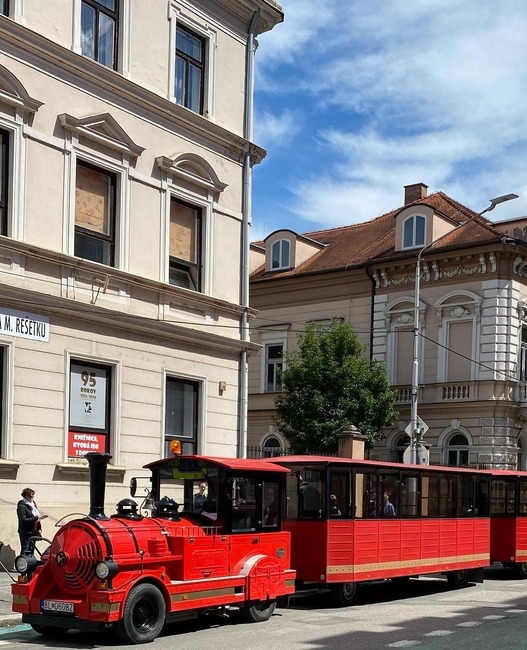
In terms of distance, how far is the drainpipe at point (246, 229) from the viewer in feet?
73.0

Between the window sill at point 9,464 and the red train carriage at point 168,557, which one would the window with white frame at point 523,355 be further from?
the red train carriage at point 168,557

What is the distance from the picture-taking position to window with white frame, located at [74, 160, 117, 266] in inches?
723

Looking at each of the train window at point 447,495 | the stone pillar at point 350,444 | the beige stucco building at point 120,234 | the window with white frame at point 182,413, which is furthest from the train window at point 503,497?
the window with white frame at point 182,413

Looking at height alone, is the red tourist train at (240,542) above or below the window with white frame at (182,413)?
below

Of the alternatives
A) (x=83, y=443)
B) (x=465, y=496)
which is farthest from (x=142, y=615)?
(x=465, y=496)

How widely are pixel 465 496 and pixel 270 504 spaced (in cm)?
722

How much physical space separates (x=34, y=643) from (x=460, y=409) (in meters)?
24.4

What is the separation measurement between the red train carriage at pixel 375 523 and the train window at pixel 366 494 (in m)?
0.02

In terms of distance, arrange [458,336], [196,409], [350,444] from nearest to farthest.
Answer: [196,409] < [350,444] < [458,336]

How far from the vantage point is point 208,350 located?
21.2 meters

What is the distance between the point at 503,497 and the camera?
71.3 ft

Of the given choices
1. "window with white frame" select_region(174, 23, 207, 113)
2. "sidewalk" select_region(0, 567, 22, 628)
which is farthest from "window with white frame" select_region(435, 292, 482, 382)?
"sidewalk" select_region(0, 567, 22, 628)

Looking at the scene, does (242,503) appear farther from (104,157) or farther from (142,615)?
(104,157)

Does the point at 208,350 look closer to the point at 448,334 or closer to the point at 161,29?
the point at 161,29
